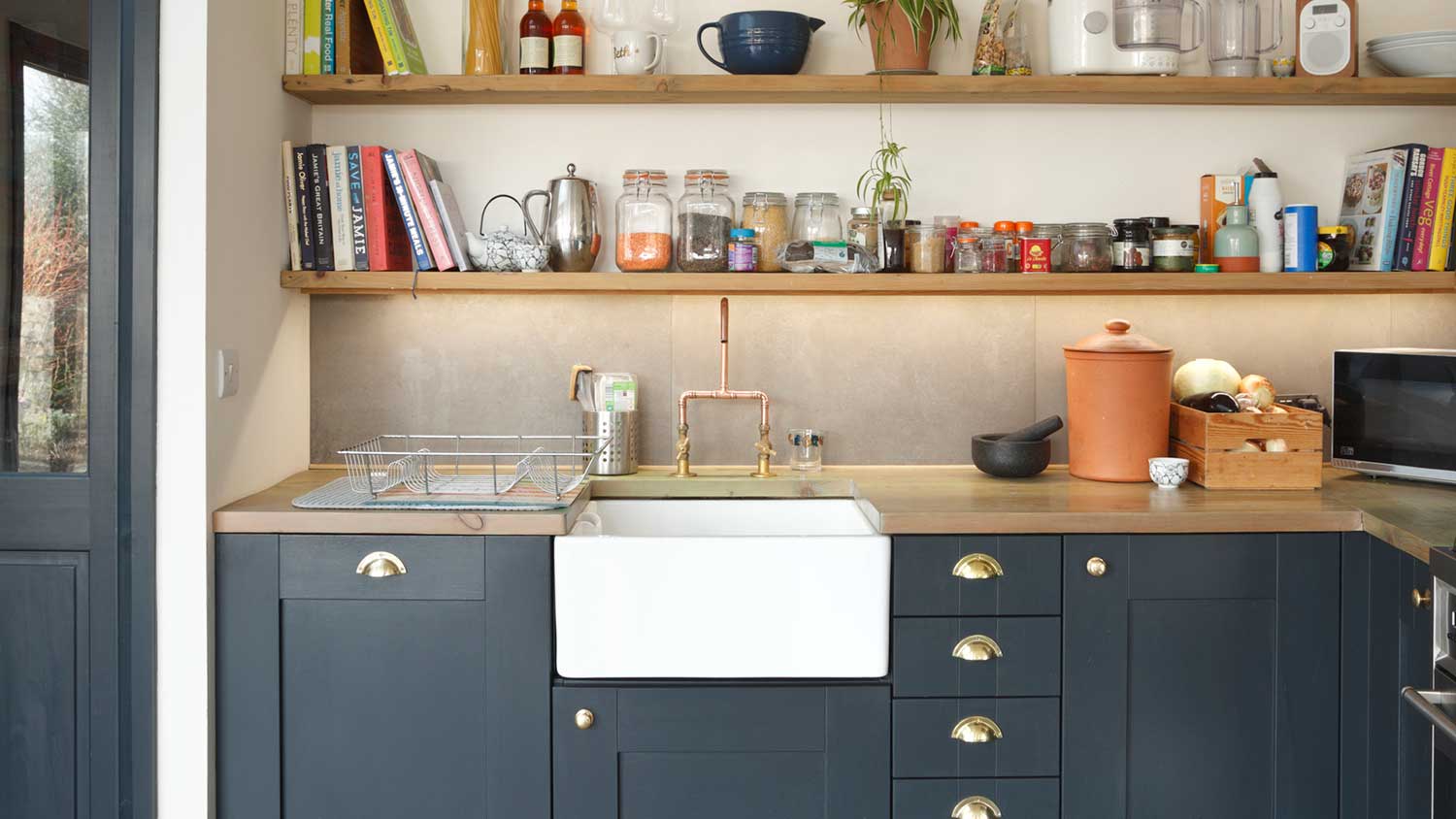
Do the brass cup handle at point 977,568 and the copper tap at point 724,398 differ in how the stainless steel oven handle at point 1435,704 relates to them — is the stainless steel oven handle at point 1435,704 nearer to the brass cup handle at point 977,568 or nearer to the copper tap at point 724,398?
the brass cup handle at point 977,568

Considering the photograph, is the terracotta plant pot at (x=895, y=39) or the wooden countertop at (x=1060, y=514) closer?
the wooden countertop at (x=1060, y=514)

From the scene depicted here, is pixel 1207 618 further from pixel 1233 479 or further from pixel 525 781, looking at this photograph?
pixel 525 781

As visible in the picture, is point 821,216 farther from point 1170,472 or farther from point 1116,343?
point 1170,472

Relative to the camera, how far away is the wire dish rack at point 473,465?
232 centimetres

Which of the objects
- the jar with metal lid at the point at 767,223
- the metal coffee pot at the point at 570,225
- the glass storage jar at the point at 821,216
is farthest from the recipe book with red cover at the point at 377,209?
the glass storage jar at the point at 821,216

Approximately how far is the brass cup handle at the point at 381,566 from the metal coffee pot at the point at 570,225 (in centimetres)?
81

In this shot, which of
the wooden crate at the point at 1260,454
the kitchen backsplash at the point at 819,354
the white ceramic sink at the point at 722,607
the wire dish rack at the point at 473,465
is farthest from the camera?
the kitchen backsplash at the point at 819,354

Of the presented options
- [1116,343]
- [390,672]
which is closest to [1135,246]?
[1116,343]

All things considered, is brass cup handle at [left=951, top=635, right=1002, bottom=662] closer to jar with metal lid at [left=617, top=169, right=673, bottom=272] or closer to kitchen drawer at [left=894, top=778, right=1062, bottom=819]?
kitchen drawer at [left=894, top=778, right=1062, bottom=819]

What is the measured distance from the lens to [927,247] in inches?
103

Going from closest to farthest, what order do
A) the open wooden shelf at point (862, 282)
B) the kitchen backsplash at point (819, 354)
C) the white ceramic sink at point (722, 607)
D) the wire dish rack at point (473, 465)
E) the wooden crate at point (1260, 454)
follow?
the white ceramic sink at point (722, 607) → the wire dish rack at point (473, 465) → the wooden crate at point (1260, 454) → the open wooden shelf at point (862, 282) → the kitchen backsplash at point (819, 354)

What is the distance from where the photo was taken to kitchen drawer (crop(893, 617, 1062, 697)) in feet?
7.07

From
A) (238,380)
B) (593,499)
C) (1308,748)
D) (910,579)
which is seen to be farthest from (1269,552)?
(238,380)

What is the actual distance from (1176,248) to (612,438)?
1314 mm
